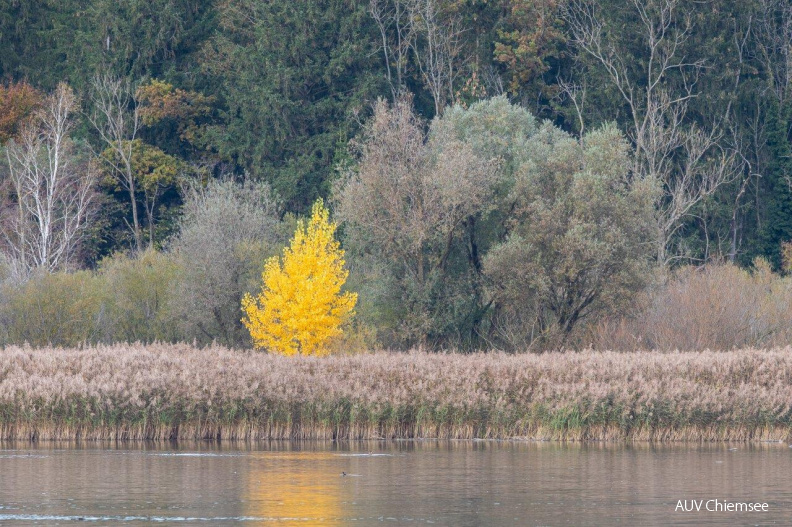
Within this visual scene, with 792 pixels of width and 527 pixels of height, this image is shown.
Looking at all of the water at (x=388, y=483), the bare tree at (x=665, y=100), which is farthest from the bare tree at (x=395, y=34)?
the water at (x=388, y=483)

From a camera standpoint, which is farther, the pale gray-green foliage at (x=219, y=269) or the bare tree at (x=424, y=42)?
the bare tree at (x=424, y=42)

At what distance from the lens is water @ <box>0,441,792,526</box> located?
23.4 meters

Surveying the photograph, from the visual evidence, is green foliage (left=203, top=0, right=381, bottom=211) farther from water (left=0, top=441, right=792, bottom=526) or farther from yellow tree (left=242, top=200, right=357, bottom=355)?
water (left=0, top=441, right=792, bottom=526)

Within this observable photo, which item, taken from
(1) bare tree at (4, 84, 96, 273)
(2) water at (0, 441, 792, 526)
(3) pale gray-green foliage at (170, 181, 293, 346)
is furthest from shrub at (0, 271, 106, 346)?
(2) water at (0, 441, 792, 526)

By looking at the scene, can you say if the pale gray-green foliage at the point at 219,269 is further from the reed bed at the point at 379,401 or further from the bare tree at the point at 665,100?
the bare tree at the point at 665,100

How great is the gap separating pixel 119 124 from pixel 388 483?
47.1 metres

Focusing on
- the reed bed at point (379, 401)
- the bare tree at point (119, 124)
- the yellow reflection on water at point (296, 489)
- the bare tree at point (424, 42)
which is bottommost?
the yellow reflection on water at point (296, 489)

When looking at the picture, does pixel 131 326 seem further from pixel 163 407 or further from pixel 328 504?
pixel 328 504

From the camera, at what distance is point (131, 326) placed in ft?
181

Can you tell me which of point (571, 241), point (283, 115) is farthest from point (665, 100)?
point (571, 241)

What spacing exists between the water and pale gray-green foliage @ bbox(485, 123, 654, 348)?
1417 centimetres

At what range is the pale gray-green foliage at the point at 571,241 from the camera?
48219 mm

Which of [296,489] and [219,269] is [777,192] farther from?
[296,489]

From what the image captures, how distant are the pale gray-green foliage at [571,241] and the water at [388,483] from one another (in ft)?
46.5
